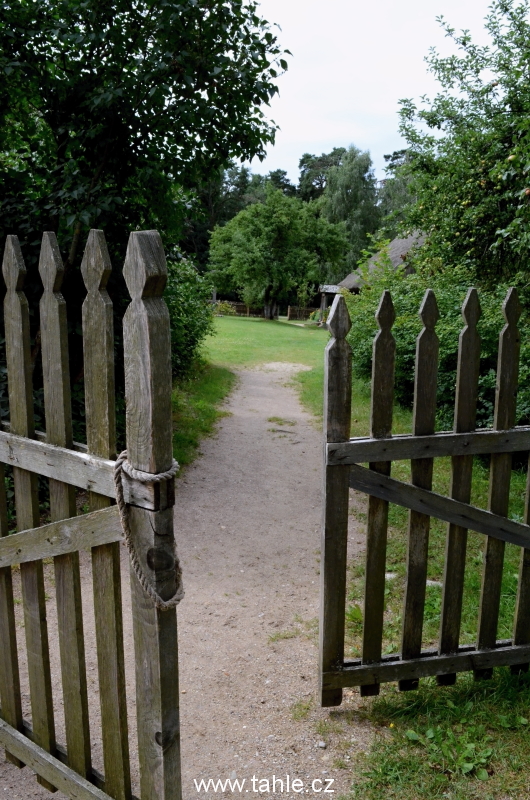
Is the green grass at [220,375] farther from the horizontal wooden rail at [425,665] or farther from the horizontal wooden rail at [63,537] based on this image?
the horizontal wooden rail at [63,537]

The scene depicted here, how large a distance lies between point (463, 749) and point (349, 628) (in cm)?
123

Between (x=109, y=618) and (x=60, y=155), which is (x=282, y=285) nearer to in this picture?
(x=60, y=155)

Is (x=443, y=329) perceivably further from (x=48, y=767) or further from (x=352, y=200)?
(x=352, y=200)

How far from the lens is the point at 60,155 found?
5.30 meters

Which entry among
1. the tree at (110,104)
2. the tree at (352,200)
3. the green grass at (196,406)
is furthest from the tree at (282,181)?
the tree at (110,104)

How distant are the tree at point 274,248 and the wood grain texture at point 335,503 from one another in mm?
35835

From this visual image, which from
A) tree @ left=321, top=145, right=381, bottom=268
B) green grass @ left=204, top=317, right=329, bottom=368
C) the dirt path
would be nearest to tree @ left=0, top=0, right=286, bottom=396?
the dirt path

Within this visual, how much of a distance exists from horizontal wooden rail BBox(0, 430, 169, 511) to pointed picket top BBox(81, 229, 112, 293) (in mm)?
530

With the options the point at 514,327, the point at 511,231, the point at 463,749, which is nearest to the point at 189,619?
the point at 463,749

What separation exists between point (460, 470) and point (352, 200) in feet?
151

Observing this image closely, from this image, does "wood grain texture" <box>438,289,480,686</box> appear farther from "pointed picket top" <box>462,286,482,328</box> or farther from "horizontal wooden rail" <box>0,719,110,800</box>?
"horizontal wooden rail" <box>0,719,110,800</box>

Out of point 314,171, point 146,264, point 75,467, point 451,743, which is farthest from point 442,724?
point 314,171

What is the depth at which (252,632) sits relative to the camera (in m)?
3.94

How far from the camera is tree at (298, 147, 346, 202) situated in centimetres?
6406
